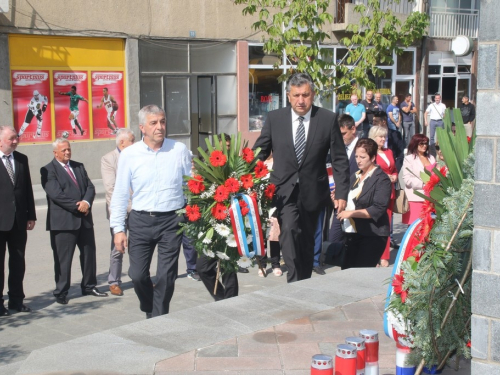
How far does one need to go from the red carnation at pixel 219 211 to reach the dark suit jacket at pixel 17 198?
2.31 metres

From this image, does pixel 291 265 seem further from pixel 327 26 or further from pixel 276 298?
pixel 327 26

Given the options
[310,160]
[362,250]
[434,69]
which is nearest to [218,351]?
[310,160]

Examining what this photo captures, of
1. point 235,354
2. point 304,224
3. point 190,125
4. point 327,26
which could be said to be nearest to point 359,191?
point 304,224

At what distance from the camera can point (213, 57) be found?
67.2 ft

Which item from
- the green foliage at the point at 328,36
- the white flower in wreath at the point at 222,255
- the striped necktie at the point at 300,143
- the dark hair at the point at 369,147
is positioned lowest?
the white flower in wreath at the point at 222,255

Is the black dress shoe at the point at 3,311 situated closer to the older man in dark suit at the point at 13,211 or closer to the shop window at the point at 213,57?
the older man in dark suit at the point at 13,211

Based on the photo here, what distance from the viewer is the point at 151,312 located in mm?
6535

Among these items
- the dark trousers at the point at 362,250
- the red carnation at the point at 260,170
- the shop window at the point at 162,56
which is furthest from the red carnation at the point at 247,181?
the shop window at the point at 162,56

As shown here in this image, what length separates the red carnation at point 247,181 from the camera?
6363 millimetres

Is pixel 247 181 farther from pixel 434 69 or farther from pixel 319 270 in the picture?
pixel 434 69

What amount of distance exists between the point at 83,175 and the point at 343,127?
132 inches

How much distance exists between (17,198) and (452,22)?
24.7 meters

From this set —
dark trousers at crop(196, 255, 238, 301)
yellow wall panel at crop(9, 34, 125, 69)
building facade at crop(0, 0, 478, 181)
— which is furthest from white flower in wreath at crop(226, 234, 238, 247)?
yellow wall panel at crop(9, 34, 125, 69)

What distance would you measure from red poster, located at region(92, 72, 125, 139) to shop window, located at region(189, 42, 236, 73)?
2.55 m
